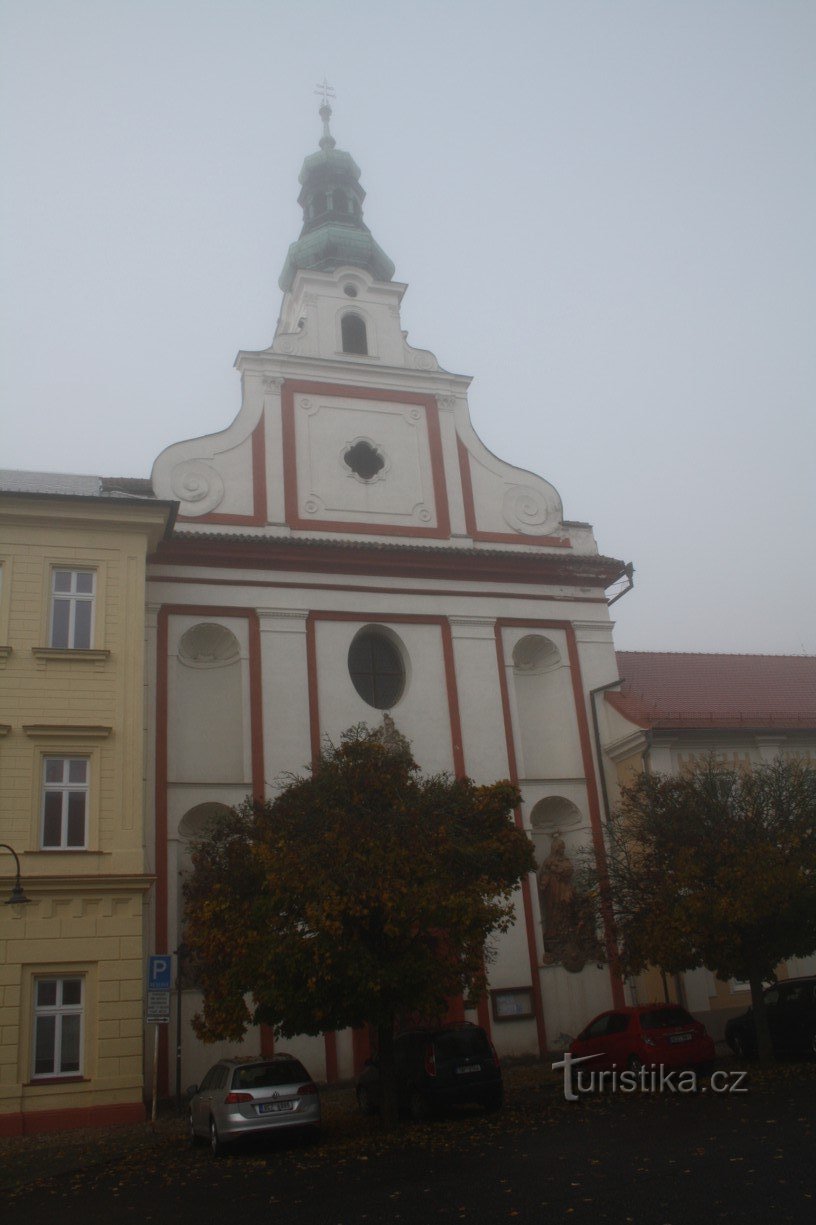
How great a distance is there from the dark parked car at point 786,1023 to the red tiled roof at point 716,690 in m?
6.51

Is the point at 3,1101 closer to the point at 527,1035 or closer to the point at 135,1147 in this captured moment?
the point at 135,1147

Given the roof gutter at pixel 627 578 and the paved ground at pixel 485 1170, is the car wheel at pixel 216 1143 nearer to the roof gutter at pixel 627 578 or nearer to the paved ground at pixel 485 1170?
the paved ground at pixel 485 1170

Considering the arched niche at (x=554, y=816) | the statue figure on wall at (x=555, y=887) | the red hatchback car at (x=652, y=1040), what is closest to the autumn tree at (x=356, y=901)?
the red hatchback car at (x=652, y=1040)

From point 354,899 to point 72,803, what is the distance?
20.8 ft

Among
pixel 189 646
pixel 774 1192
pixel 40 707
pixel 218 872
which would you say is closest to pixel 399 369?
pixel 189 646

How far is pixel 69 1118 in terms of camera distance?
16.0 m

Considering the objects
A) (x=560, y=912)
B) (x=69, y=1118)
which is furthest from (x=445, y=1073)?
(x=560, y=912)

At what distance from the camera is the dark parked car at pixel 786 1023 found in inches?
665

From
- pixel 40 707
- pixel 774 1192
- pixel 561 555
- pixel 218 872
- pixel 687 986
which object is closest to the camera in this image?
pixel 774 1192

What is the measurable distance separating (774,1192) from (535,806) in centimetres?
1516

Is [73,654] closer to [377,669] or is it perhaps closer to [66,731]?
[66,731]

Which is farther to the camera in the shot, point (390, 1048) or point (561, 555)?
point (561, 555)

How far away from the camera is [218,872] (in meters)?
15.5

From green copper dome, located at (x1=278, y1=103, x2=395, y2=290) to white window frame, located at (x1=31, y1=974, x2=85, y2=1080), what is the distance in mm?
17991
